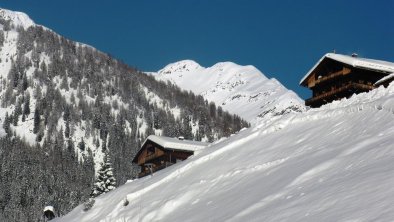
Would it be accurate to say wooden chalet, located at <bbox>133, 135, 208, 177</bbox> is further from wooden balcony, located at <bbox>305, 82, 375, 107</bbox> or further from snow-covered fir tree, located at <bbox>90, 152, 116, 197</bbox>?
wooden balcony, located at <bbox>305, 82, 375, 107</bbox>

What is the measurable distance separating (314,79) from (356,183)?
143 ft

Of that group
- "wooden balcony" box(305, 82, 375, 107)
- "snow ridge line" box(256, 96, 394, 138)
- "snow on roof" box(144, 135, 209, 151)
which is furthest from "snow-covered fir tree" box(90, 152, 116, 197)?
"snow ridge line" box(256, 96, 394, 138)

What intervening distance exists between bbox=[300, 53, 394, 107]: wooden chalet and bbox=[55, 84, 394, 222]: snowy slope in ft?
67.4

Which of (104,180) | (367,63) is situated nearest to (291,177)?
(367,63)

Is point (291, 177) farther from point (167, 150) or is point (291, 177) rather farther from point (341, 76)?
point (167, 150)

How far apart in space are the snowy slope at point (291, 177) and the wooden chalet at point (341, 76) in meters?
20.5

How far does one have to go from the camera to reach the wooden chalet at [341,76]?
4903 cm

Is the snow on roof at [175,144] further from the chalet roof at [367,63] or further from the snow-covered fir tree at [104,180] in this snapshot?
the chalet roof at [367,63]

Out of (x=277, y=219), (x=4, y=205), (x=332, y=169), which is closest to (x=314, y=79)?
(x=332, y=169)

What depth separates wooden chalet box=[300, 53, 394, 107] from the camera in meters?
49.0

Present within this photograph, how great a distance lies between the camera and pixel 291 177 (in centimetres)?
1736

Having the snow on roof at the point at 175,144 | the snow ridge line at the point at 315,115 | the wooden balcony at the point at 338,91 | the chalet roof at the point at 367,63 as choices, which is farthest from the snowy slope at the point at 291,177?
the snow on roof at the point at 175,144

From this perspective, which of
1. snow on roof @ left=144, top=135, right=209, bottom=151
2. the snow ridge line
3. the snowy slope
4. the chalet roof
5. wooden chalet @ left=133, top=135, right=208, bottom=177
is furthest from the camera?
wooden chalet @ left=133, top=135, right=208, bottom=177

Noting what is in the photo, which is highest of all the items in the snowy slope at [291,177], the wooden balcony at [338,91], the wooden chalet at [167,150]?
the wooden balcony at [338,91]
